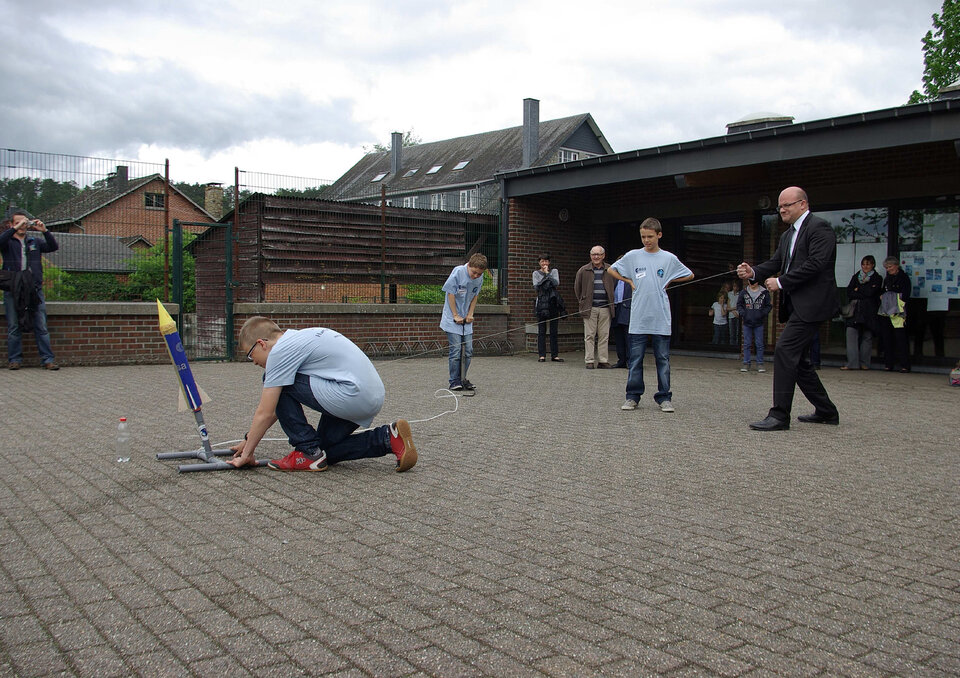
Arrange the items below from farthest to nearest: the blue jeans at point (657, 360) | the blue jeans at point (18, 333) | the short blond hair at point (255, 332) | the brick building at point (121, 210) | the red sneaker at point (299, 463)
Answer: the brick building at point (121, 210), the blue jeans at point (18, 333), the blue jeans at point (657, 360), the red sneaker at point (299, 463), the short blond hair at point (255, 332)

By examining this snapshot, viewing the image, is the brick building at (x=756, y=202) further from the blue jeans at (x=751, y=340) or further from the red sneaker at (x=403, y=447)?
the red sneaker at (x=403, y=447)

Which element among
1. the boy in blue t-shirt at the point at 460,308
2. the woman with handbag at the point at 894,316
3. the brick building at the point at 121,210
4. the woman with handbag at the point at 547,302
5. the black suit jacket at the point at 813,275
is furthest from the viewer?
the woman with handbag at the point at 547,302

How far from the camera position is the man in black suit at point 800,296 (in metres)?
7.04

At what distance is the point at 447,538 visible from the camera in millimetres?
3943

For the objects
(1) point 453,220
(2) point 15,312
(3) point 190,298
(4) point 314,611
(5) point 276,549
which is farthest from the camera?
(1) point 453,220

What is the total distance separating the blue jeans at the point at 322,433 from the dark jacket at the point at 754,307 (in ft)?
29.6

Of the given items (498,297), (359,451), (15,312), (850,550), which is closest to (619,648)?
(850,550)

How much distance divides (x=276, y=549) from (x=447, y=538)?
31.7 inches

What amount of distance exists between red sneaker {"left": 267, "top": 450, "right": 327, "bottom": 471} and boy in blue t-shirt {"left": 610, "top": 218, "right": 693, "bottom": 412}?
3.95 metres

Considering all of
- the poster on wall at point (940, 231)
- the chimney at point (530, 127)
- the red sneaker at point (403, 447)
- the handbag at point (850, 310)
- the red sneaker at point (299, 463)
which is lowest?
the red sneaker at point (299, 463)

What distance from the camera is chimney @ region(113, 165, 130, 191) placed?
1238 centimetres

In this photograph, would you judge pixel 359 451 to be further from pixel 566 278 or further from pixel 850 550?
pixel 566 278

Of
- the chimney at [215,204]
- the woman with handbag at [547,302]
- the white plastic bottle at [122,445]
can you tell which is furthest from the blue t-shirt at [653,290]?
the chimney at [215,204]

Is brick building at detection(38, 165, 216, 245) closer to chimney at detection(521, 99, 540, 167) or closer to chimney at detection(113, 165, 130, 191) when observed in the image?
chimney at detection(113, 165, 130, 191)
